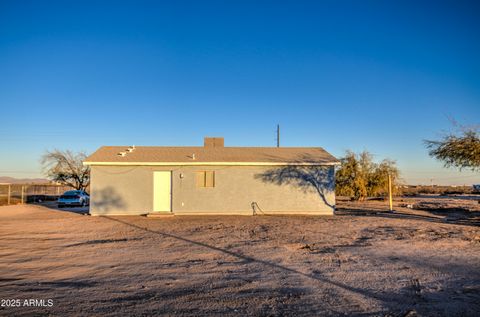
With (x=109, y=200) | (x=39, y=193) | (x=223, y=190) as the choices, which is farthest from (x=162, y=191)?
(x=39, y=193)

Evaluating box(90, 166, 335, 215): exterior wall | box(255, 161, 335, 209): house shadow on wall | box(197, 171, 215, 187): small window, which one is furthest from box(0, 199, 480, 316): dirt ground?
box(255, 161, 335, 209): house shadow on wall

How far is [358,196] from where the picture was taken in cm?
2748

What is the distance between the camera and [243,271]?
662 cm

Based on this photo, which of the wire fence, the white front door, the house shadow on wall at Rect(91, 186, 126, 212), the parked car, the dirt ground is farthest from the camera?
the wire fence

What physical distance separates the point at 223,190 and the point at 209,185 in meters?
0.79

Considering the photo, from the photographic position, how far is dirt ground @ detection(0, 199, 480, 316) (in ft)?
15.6

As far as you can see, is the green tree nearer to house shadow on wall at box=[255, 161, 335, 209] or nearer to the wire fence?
house shadow on wall at box=[255, 161, 335, 209]

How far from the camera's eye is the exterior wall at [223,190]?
17031 mm

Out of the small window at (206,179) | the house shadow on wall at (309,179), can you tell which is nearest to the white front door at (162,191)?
the small window at (206,179)

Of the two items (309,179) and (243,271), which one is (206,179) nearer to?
(309,179)

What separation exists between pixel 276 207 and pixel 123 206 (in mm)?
7931

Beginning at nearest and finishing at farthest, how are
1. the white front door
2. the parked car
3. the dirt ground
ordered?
the dirt ground → the white front door → the parked car

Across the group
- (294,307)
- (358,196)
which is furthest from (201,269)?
(358,196)

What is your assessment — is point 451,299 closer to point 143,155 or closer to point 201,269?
point 201,269
